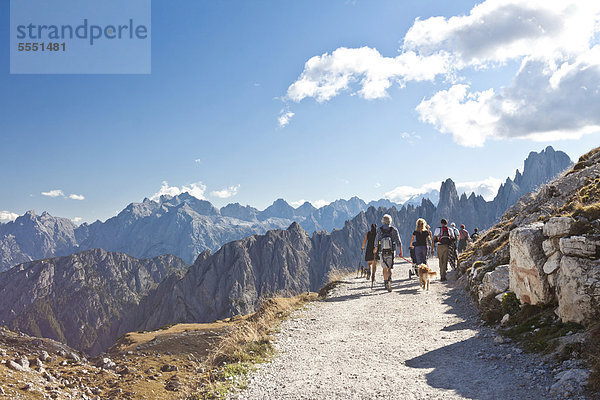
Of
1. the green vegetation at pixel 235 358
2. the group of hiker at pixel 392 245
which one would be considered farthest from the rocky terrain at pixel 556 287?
the green vegetation at pixel 235 358

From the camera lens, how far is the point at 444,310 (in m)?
13.0

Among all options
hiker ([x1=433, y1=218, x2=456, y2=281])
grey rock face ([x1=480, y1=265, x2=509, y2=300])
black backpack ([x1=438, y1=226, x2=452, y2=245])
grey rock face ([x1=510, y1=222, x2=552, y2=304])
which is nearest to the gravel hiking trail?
grey rock face ([x1=480, y1=265, x2=509, y2=300])

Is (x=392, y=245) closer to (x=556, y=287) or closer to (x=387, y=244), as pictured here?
(x=387, y=244)

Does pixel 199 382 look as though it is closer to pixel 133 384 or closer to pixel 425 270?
pixel 133 384

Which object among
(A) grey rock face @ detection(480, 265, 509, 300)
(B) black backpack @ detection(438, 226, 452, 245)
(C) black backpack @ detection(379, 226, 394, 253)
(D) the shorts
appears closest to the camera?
(A) grey rock face @ detection(480, 265, 509, 300)

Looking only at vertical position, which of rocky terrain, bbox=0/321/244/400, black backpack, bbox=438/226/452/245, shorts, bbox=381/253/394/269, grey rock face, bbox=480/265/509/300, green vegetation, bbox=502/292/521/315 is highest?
black backpack, bbox=438/226/452/245

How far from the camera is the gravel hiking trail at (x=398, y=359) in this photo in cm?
653

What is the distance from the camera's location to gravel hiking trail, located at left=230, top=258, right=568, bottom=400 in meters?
6.53

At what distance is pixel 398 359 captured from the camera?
8430mm

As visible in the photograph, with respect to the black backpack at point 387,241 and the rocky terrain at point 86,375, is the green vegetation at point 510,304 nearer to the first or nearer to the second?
the black backpack at point 387,241

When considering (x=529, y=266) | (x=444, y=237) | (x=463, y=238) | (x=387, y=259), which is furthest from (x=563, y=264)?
(x=463, y=238)

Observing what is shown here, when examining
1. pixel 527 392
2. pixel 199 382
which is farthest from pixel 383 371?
pixel 199 382

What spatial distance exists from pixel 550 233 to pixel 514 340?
288 centimetres

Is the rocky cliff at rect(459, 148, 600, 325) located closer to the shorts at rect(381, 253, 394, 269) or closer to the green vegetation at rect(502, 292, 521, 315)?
the green vegetation at rect(502, 292, 521, 315)
